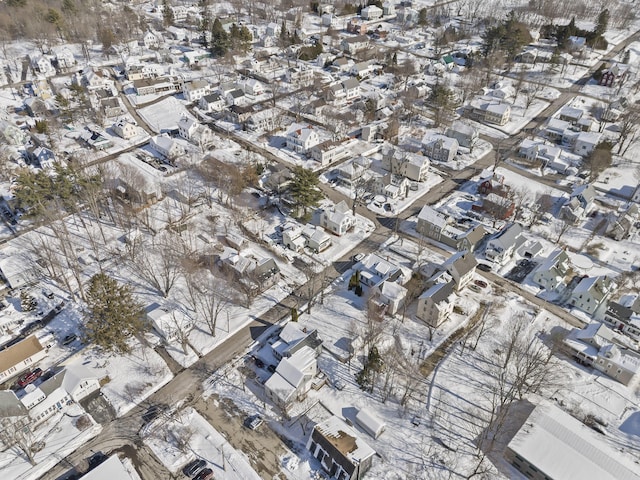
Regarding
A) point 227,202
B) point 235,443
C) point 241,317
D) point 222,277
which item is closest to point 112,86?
point 227,202

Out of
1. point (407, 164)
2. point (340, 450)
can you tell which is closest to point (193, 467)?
point (340, 450)

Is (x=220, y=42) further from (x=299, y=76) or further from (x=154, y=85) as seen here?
(x=299, y=76)


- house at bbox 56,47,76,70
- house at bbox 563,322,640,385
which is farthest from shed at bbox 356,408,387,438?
house at bbox 56,47,76,70

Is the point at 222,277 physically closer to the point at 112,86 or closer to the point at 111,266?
the point at 111,266

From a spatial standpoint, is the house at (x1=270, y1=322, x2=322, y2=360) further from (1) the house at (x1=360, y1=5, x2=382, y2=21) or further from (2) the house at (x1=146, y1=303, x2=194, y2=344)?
(1) the house at (x1=360, y1=5, x2=382, y2=21)

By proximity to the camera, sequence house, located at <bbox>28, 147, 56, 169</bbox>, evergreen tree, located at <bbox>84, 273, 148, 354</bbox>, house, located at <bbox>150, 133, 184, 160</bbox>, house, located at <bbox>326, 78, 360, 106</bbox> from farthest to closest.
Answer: house, located at <bbox>326, 78, 360, 106</bbox> < house, located at <bbox>150, 133, 184, 160</bbox> < house, located at <bbox>28, 147, 56, 169</bbox> < evergreen tree, located at <bbox>84, 273, 148, 354</bbox>

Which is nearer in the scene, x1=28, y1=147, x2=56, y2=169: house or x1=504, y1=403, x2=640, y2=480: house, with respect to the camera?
x1=504, y1=403, x2=640, y2=480: house

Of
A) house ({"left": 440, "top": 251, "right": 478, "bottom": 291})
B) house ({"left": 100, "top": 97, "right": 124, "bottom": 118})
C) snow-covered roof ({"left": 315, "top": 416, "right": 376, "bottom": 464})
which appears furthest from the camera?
house ({"left": 100, "top": 97, "right": 124, "bottom": 118})
